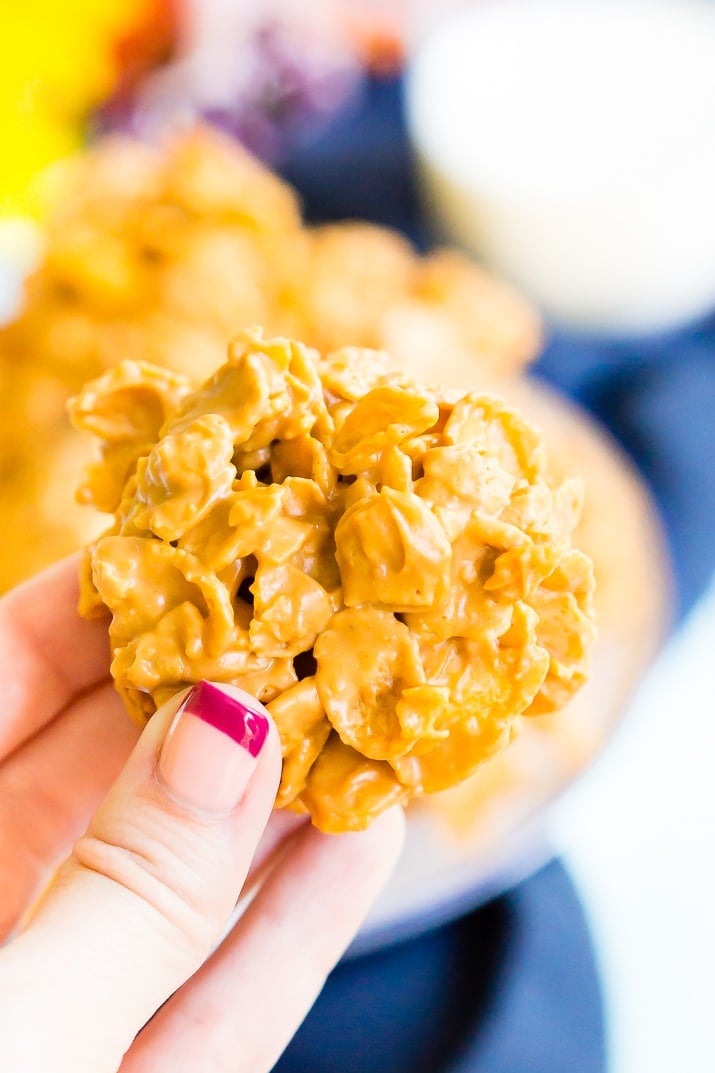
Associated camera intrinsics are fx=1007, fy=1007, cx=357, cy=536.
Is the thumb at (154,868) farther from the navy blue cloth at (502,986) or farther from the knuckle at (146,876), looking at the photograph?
the navy blue cloth at (502,986)

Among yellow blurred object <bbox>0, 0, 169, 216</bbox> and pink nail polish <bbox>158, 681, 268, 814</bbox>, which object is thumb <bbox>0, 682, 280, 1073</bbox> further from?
yellow blurred object <bbox>0, 0, 169, 216</bbox>

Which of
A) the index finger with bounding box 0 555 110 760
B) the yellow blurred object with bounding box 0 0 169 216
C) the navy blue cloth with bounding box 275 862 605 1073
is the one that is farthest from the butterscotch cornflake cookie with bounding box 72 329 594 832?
the yellow blurred object with bounding box 0 0 169 216

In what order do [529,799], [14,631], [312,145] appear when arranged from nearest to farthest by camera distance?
[14,631]
[529,799]
[312,145]

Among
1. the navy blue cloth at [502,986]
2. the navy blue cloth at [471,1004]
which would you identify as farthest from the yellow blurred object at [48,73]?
the navy blue cloth at [471,1004]

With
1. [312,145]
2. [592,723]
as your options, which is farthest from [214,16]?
[592,723]

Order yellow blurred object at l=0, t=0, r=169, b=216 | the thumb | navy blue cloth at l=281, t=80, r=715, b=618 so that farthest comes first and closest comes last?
yellow blurred object at l=0, t=0, r=169, b=216 < navy blue cloth at l=281, t=80, r=715, b=618 < the thumb

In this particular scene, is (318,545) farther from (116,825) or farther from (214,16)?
(214,16)
